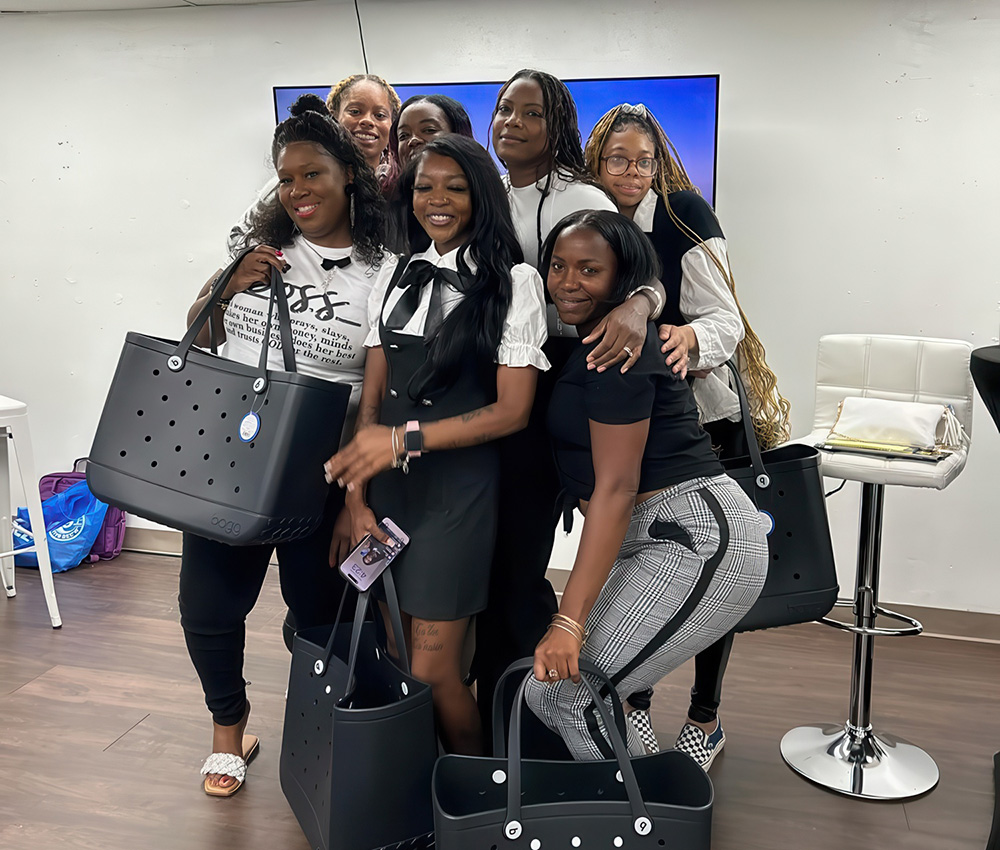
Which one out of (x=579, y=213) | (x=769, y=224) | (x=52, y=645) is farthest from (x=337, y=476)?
(x=769, y=224)

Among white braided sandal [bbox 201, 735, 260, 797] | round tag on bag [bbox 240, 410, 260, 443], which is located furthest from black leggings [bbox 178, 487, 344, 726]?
round tag on bag [bbox 240, 410, 260, 443]

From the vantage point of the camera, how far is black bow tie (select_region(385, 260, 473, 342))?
1.69 meters

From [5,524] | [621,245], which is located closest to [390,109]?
[621,245]

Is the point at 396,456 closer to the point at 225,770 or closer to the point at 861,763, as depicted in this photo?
the point at 225,770

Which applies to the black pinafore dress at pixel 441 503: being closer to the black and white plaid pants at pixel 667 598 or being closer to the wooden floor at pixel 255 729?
the black and white plaid pants at pixel 667 598

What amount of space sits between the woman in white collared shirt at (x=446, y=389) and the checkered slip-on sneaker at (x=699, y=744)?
785mm

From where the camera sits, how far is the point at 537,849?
1.44 meters

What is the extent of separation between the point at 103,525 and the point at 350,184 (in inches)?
103

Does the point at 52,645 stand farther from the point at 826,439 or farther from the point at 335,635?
the point at 826,439

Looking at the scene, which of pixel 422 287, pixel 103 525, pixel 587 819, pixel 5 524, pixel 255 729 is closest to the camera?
pixel 587 819

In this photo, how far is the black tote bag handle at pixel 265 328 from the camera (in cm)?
172

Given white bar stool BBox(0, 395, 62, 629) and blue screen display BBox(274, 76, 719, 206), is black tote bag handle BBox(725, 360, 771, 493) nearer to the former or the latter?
blue screen display BBox(274, 76, 719, 206)

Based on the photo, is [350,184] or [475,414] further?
[350,184]

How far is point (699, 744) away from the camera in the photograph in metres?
2.30
